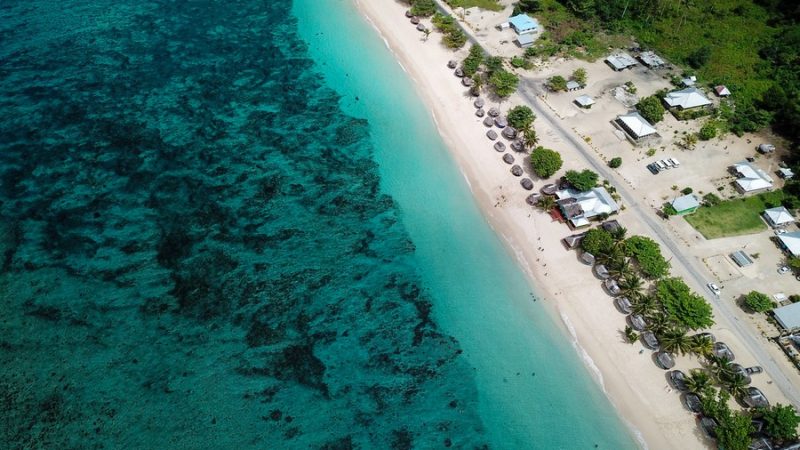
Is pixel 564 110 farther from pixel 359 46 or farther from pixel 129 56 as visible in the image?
pixel 129 56

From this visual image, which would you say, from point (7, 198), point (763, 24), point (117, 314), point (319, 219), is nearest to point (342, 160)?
point (319, 219)

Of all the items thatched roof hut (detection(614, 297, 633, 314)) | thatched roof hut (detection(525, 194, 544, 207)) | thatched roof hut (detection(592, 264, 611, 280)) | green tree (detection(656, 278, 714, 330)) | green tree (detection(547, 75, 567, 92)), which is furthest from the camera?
green tree (detection(547, 75, 567, 92))

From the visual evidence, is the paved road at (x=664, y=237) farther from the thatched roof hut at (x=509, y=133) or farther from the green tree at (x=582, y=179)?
the thatched roof hut at (x=509, y=133)

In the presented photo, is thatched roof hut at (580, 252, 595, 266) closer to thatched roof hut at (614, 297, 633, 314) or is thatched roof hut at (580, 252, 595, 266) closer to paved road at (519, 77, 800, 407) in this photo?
thatched roof hut at (614, 297, 633, 314)

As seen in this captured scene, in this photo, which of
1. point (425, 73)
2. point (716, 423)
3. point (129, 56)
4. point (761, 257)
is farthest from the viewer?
point (129, 56)

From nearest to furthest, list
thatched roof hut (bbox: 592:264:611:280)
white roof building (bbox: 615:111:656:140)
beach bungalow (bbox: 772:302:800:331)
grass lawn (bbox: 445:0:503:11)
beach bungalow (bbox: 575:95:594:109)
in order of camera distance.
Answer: beach bungalow (bbox: 772:302:800:331), thatched roof hut (bbox: 592:264:611:280), white roof building (bbox: 615:111:656:140), beach bungalow (bbox: 575:95:594:109), grass lawn (bbox: 445:0:503:11)

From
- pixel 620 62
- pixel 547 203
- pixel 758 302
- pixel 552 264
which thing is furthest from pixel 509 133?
pixel 758 302

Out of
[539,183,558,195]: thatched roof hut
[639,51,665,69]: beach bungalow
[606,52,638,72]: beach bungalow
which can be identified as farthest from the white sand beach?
[639,51,665,69]: beach bungalow
